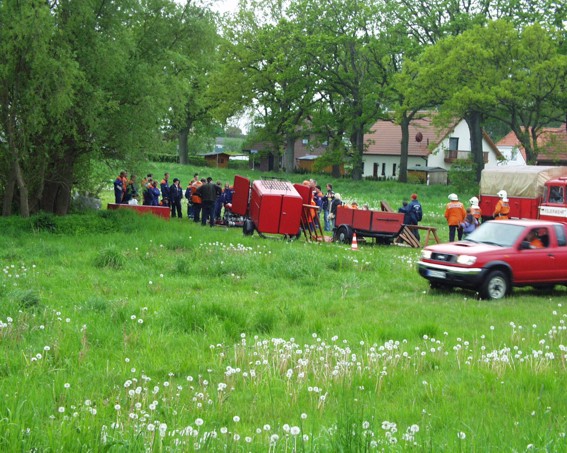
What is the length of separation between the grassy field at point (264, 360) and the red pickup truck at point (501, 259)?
418 mm

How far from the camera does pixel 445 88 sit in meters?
48.8

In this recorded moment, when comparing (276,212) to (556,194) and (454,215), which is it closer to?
(454,215)

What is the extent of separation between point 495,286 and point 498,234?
160 centimetres

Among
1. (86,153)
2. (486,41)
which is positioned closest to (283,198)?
(86,153)

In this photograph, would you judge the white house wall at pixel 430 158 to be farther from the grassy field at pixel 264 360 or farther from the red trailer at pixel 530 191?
the grassy field at pixel 264 360

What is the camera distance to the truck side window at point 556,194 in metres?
27.8

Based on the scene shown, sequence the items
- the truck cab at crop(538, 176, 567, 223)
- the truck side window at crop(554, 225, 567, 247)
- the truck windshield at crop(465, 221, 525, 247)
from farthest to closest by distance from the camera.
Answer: the truck cab at crop(538, 176, 567, 223), the truck side window at crop(554, 225, 567, 247), the truck windshield at crop(465, 221, 525, 247)

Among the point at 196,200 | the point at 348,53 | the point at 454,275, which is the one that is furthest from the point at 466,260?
the point at 348,53

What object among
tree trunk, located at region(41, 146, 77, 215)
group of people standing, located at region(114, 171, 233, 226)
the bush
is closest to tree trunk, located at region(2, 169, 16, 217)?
tree trunk, located at region(41, 146, 77, 215)

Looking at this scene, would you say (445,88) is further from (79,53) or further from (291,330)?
(291,330)

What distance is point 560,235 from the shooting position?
16047 millimetres

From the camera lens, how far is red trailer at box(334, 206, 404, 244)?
76.7ft

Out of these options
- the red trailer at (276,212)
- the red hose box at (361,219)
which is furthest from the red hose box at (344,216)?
the red trailer at (276,212)

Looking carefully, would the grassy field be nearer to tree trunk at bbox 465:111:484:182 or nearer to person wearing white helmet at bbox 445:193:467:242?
Answer: person wearing white helmet at bbox 445:193:467:242
